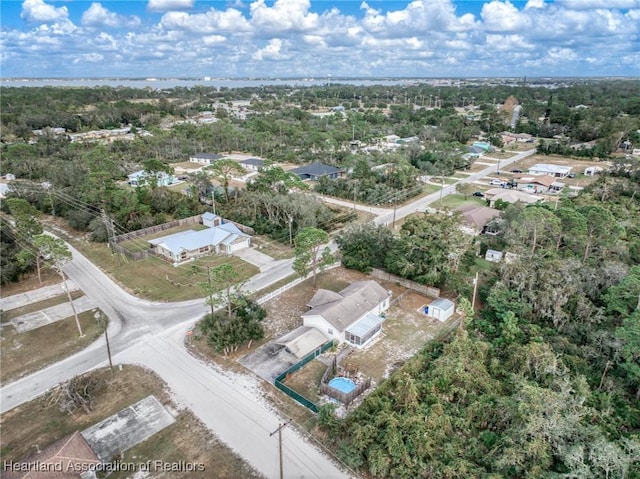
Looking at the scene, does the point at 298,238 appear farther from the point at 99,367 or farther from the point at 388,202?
the point at 388,202

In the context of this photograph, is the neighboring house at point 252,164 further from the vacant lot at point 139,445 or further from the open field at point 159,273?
the vacant lot at point 139,445

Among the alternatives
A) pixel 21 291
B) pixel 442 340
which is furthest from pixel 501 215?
pixel 21 291

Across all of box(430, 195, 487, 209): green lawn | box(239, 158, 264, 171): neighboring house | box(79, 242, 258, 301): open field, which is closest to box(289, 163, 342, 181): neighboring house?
box(239, 158, 264, 171): neighboring house

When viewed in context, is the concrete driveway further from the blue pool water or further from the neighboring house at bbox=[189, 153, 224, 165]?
the neighboring house at bbox=[189, 153, 224, 165]

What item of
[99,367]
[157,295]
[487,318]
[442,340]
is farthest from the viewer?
Result: [157,295]

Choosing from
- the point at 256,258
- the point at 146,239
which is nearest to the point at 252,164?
the point at 146,239

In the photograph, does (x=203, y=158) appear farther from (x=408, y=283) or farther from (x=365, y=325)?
(x=365, y=325)
